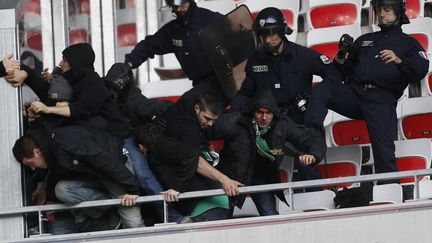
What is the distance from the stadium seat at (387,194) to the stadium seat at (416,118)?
138cm

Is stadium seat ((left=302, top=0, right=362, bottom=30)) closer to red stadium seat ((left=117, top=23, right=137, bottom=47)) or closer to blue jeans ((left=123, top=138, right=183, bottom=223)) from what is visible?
red stadium seat ((left=117, top=23, right=137, bottom=47))

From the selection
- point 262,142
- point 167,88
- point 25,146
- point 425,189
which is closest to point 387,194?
point 425,189

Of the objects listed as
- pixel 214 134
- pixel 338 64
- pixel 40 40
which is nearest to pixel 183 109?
pixel 214 134

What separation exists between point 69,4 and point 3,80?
2816 mm

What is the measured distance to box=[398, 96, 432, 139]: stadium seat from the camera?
12266mm

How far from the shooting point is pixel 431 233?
10656 millimetres

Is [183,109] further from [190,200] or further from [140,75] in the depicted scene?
[140,75]

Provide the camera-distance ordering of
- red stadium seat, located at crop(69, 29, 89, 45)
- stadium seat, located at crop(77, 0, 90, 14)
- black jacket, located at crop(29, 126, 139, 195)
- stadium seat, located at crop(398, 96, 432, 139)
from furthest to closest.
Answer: stadium seat, located at crop(77, 0, 90, 14)
red stadium seat, located at crop(69, 29, 89, 45)
stadium seat, located at crop(398, 96, 432, 139)
black jacket, located at crop(29, 126, 139, 195)

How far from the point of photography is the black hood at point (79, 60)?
1071 cm

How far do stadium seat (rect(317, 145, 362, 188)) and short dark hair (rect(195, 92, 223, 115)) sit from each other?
131 centimetres

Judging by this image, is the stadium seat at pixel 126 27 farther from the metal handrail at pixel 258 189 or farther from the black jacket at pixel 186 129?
the metal handrail at pixel 258 189

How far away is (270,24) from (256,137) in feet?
3.12

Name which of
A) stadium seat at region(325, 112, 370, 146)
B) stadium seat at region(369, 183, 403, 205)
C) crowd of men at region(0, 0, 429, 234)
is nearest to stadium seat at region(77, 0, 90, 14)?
crowd of men at region(0, 0, 429, 234)

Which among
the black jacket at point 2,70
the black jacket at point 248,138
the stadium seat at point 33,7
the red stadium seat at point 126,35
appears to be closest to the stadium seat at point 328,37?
the red stadium seat at point 126,35
